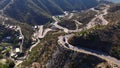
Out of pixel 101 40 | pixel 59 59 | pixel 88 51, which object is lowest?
pixel 59 59

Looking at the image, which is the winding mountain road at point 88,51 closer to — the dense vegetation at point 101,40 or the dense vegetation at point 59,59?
the dense vegetation at point 59,59

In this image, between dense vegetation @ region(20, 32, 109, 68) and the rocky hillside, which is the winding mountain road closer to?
dense vegetation @ region(20, 32, 109, 68)

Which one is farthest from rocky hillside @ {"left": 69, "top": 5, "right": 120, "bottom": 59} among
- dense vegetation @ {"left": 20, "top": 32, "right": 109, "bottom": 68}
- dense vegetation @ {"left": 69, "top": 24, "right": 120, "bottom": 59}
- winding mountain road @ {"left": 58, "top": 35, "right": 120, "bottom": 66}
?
dense vegetation @ {"left": 20, "top": 32, "right": 109, "bottom": 68}

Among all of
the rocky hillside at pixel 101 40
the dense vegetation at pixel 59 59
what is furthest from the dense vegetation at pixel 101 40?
the dense vegetation at pixel 59 59

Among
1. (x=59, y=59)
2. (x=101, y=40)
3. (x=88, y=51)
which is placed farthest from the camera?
(x=101, y=40)

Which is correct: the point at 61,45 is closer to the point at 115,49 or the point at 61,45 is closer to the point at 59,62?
the point at 59,62

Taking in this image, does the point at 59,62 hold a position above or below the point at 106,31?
below

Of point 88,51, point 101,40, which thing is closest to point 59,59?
point 88,51

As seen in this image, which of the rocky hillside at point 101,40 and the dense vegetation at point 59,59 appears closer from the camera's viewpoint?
the dense vegetation at point 59,59

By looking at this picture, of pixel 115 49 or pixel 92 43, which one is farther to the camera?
pixel 92 43

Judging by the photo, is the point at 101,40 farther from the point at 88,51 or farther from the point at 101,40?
the point at 88,51

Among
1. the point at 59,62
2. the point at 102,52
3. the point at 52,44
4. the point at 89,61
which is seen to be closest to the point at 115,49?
the point at 102,52
